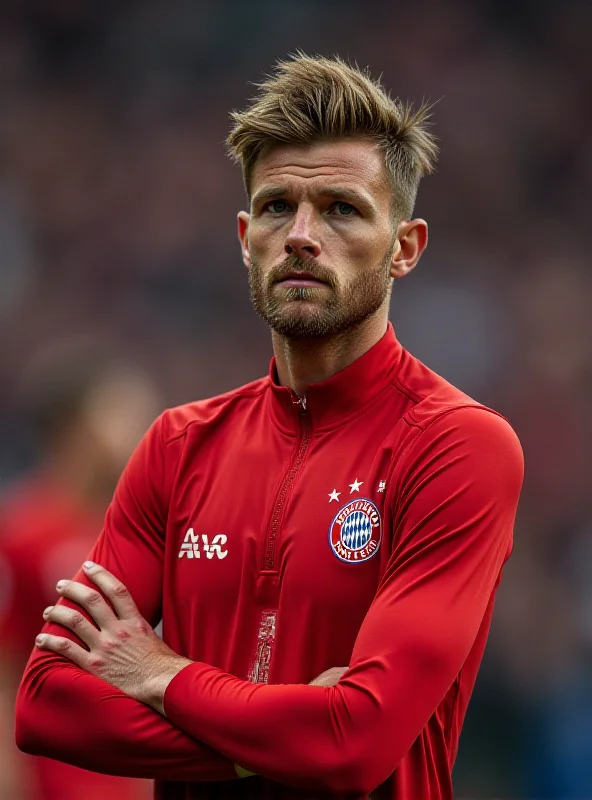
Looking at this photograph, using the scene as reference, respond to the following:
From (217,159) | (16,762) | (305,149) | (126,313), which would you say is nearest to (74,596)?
(305,149)

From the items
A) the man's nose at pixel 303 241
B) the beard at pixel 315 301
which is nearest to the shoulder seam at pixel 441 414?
the beard at pixel 315 301

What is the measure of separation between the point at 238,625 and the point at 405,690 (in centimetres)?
44

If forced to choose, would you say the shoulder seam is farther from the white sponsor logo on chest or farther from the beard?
the white sponsor logo on chest

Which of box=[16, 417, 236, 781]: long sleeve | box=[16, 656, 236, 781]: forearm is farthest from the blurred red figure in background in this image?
box=[16, 656, 236, 781]: forearm

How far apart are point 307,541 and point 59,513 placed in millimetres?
2350

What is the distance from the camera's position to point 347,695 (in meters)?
2.28

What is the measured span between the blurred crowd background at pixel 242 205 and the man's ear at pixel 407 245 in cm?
439

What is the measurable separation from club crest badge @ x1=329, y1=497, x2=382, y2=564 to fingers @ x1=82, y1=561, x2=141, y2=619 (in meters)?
0.50

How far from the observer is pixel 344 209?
2.68m

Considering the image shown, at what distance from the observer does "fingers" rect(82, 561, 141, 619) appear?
2.67 m

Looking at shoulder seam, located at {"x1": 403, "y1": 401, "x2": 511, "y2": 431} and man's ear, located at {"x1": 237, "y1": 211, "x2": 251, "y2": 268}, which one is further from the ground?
man's ear, located at {"x1": 237, "y1": 211, "x2": 251, "y2": 268}

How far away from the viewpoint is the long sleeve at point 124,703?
7.98ft

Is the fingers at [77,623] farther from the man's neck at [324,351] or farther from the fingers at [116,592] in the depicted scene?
the man's neck at [324,351]

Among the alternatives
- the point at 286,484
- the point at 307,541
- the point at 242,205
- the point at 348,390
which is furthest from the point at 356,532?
the point at 242,205
